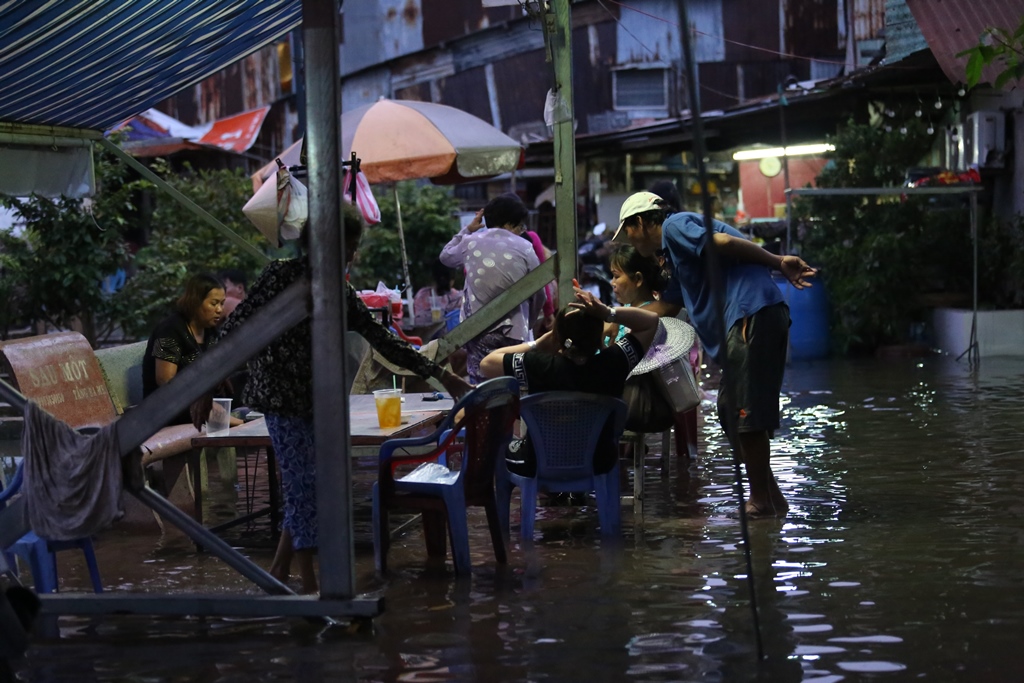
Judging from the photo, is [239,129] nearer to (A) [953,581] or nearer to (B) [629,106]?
(B) [629,106]

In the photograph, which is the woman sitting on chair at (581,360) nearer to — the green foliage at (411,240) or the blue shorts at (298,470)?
the blue shorts at (298,470)

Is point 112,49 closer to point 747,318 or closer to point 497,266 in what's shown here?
point 497,266

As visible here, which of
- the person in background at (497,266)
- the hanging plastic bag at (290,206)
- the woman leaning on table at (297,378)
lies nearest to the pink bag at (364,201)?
the person in background at (497,266)

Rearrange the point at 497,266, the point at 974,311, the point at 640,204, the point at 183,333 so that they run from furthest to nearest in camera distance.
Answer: the point at 974,311 → the point at 497,266 → the point at 183,333 → the point at 640,204

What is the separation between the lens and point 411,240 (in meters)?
17.3

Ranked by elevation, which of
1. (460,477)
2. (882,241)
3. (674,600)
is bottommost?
(674,600)

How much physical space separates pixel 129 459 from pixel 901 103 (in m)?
14.2

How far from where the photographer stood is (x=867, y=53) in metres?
22.5

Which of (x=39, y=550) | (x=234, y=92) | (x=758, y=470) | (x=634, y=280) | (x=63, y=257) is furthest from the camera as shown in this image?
(x=234, y=92)

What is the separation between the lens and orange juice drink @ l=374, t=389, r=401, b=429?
20.9ft

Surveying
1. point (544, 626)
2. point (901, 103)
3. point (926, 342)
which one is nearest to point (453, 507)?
point (544, 626)

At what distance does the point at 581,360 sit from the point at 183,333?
8.36 feet

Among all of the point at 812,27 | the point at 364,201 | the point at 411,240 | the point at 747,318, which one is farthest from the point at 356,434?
the point at 812,27

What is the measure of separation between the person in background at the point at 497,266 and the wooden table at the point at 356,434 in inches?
30.9
